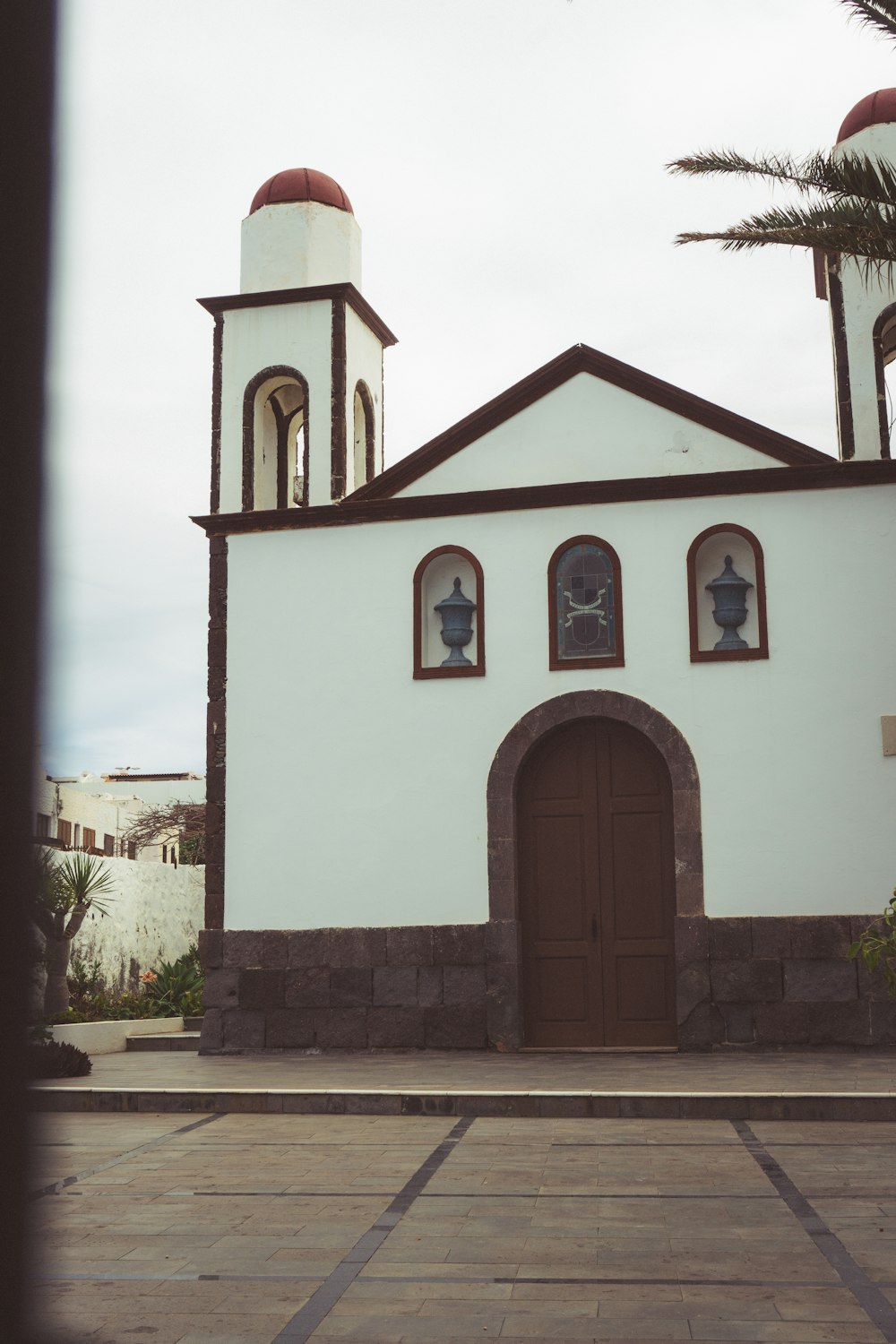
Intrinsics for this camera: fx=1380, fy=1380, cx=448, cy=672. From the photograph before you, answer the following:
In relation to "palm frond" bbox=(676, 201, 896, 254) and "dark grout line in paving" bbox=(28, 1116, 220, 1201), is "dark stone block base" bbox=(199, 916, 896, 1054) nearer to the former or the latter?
"dark grout line in paving" bbox=(28, 1116, 220, 1201)

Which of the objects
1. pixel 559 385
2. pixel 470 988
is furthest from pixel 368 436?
pixel 470 988

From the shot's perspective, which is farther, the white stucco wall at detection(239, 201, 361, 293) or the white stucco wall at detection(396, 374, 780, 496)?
the white stucco wall at detection(239, 201, 361, 293)

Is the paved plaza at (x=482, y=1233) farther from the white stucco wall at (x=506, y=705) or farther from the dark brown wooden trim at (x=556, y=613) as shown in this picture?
the dark brown wooden trim at (x=556, y=613)

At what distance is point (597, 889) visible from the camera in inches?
484

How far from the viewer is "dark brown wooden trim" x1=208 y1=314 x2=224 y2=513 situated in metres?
13.8

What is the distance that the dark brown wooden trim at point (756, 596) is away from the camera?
12.1 m

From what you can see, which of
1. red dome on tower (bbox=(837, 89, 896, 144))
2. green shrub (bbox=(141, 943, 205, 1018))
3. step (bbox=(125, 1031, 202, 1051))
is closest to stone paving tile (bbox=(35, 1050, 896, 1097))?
step (bbox=(125, 1031, 202, 1051))

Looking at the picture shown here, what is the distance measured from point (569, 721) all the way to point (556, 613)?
1007 millimetres

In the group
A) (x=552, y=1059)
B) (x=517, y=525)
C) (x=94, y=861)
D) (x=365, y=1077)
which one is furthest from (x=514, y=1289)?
(x=94, y=861)

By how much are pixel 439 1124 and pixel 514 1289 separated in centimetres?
406

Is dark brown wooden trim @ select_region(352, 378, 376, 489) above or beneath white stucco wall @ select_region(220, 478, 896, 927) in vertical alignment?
above

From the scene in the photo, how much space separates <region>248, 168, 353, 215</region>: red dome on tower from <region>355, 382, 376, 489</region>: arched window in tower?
2.01 m

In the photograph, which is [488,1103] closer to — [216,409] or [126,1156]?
[126,1156]

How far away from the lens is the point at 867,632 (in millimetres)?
11945
